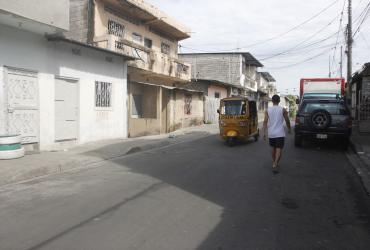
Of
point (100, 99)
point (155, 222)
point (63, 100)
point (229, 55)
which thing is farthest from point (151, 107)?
point (229, 55)

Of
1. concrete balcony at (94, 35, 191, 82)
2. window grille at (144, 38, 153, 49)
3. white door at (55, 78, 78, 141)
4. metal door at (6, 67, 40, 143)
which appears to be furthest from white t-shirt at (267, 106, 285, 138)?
window grille at (144, 38, 153, 49)

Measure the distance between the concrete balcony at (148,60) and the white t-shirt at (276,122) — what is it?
10.5 metres

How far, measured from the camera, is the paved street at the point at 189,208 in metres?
4.77

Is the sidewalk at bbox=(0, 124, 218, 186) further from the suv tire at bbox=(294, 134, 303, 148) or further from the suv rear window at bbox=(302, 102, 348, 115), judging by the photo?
the suv rear window at bbox=(302, 102, 348, 115)

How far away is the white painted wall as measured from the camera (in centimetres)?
1176

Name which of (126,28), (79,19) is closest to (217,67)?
(126,28)

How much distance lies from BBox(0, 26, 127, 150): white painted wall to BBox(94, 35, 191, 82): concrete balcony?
126 centimetres

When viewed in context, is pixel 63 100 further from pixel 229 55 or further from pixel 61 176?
pixel 229 55

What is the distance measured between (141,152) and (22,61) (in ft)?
16.3

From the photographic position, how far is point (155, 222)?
546cm

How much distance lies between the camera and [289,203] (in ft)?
21.6

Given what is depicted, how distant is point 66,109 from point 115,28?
8.38 m

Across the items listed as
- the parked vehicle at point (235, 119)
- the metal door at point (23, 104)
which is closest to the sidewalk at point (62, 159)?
the metal door at point (23, 104)

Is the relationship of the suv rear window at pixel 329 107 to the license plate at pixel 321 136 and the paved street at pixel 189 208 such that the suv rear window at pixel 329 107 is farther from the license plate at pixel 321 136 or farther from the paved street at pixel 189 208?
the paved street at pixel 189 208
